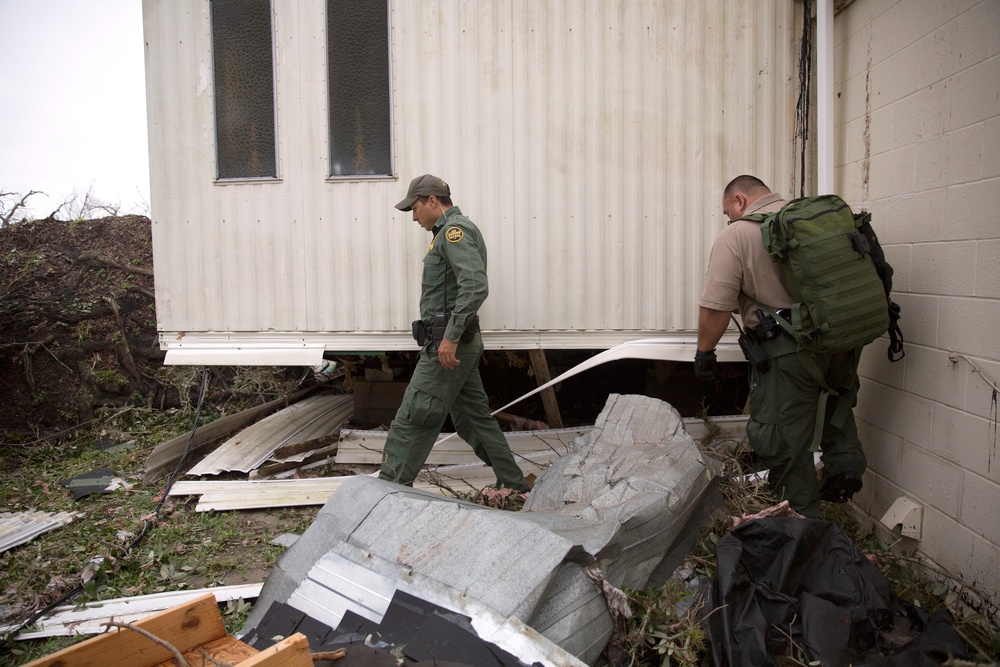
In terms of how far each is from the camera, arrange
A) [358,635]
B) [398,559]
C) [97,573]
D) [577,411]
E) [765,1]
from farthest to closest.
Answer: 1. [577,411]
2. [765,1]
3. [97,573]
4. [398,559]
5. [358,635]

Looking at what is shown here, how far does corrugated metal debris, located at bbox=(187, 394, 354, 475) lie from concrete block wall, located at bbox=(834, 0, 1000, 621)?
371 cm

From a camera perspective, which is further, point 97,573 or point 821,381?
point 97,573

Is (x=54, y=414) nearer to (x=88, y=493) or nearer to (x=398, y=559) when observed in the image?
(x=88, y=493)

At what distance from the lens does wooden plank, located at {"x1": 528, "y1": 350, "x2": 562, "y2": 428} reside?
15.1 ft

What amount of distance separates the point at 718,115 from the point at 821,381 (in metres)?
1.86

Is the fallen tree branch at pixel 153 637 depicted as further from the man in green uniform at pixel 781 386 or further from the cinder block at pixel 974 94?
the cinder block at pixel 974 94

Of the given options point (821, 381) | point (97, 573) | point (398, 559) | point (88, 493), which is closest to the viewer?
point (398, 559)

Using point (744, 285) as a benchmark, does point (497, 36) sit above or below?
above

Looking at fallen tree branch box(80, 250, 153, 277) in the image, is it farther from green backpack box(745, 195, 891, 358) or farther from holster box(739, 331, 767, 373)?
green backpack box(745, 195, 891, 358)

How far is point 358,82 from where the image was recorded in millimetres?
4039

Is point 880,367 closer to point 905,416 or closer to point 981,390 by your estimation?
point 905,416

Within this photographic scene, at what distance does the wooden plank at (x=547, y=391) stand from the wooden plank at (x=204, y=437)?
252 centimetres

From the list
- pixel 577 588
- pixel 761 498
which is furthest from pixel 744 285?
pixel 577 588

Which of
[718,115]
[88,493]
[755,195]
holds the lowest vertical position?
[88,493]
